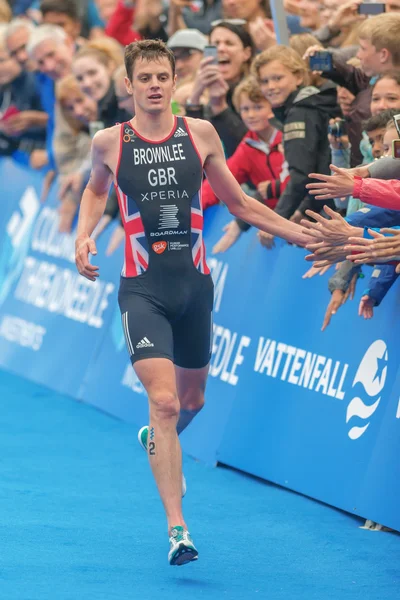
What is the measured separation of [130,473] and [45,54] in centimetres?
604

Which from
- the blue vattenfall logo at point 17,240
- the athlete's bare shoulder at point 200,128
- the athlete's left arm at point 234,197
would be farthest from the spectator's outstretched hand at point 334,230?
the blue vattenfall logo at point 17,240

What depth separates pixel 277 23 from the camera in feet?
30.8

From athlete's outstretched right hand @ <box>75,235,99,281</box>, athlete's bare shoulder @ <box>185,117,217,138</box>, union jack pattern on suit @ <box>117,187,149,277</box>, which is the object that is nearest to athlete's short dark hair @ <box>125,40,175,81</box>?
athlete's bare shoulder @ <box>185,117,217,138</box>

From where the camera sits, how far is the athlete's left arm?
684cm

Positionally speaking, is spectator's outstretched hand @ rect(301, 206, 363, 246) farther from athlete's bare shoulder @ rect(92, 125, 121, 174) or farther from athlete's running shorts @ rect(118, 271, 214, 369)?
athlete's bare shoulder @ rect(92, 125, 121, 174)

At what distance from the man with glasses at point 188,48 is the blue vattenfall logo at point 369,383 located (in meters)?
4.13

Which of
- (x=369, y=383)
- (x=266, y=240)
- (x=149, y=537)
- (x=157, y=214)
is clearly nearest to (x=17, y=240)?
(x=266, y=240)

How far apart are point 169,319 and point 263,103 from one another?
2932mm

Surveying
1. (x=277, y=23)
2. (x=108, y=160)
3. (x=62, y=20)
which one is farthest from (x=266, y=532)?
(x=62, y=20)

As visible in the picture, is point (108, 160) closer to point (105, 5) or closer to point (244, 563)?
point (244, 563)

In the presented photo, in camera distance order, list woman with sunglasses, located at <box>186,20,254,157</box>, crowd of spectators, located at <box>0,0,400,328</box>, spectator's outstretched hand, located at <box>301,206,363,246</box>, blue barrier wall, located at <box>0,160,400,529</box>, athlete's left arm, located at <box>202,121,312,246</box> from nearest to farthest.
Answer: spectator's outstretched hand, located at <box>301,206,363,246</box> → athlete's left arm, located at <box>202,121,312,246</box> → crowd of spectators, located at <box>0,0,400,328</box> → blue barrier wall, located at <box>0,160,400,529</box> → woman with sunglasses, located at <box>186,20,254,157</box>

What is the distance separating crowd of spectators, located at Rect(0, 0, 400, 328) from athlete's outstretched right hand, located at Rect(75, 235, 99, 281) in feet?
3.89

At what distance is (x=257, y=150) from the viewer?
9367 mm

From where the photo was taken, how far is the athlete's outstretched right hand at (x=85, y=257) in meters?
6.46
